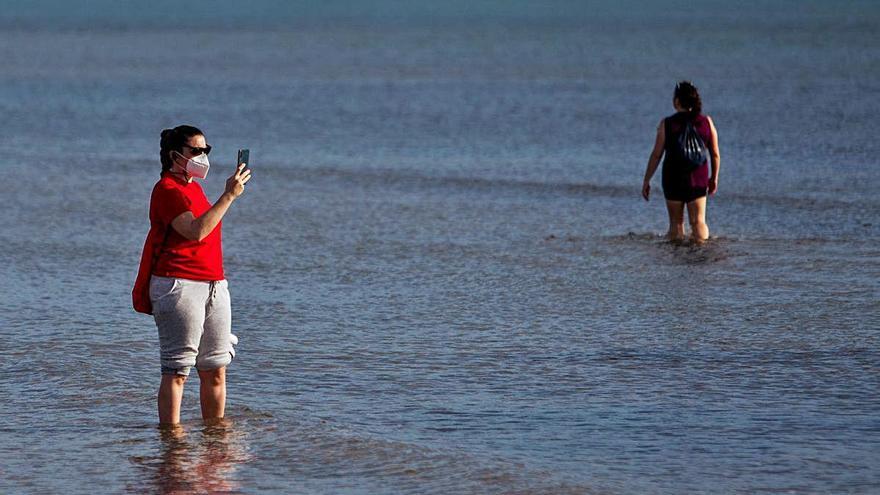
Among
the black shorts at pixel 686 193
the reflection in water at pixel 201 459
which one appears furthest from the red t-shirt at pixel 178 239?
the black shorts at pixel 686 193

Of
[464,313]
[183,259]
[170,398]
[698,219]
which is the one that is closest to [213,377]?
[170,398]

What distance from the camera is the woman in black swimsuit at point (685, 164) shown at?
12195 mm

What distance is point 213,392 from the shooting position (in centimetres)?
707

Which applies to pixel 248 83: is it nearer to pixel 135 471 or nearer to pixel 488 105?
pixel 488 105

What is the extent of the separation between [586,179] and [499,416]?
32.5 feet

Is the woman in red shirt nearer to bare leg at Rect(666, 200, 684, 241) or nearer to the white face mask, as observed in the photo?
the white face mask

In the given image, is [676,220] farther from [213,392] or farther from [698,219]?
[213,392]

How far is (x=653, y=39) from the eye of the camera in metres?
65.3

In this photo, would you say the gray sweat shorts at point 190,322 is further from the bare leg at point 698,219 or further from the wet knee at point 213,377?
the bare leg at point 698,219

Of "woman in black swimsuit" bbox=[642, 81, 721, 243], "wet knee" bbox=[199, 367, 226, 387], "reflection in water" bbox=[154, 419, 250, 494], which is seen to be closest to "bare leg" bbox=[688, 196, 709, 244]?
"woman in black swimsuit" bbox=[642, 81, 721, 243]

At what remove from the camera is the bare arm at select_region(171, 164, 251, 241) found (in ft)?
21.1

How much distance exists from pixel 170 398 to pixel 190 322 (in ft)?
1.62

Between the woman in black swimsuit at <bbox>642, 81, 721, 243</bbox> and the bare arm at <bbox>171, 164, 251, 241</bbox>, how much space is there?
6.18m

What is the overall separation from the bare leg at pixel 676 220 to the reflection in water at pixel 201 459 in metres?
5.98
